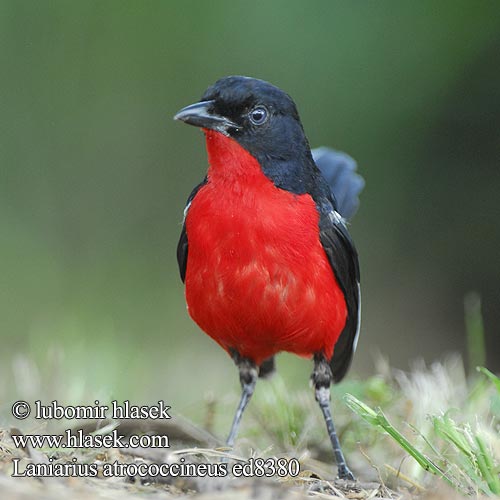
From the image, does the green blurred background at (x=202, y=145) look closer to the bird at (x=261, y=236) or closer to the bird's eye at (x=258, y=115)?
the bird at (x=261, y=236)

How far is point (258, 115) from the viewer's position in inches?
174

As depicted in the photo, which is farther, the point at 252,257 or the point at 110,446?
the point at 252,257

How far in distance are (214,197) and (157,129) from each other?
549 cm

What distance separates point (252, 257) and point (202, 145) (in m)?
5.74

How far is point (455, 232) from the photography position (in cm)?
893

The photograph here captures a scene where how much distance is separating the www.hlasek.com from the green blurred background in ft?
11.0

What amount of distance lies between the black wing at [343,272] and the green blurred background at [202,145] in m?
2.75

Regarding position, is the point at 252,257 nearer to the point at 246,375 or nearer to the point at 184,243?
the point at 184,243

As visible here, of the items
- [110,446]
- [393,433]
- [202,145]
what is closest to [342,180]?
[110,446]

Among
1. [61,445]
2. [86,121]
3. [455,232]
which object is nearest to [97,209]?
[86,121]

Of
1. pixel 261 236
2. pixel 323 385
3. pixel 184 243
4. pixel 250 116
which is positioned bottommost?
pixel 323 385

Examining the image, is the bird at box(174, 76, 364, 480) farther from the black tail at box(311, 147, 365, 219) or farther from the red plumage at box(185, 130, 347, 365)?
the black tail at box(311, 147, 365, 219)

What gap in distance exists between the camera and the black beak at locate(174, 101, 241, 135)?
4.25 metres

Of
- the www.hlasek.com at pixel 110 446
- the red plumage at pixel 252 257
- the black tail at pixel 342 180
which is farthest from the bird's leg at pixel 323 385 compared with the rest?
the black tail at pixel 342 180
